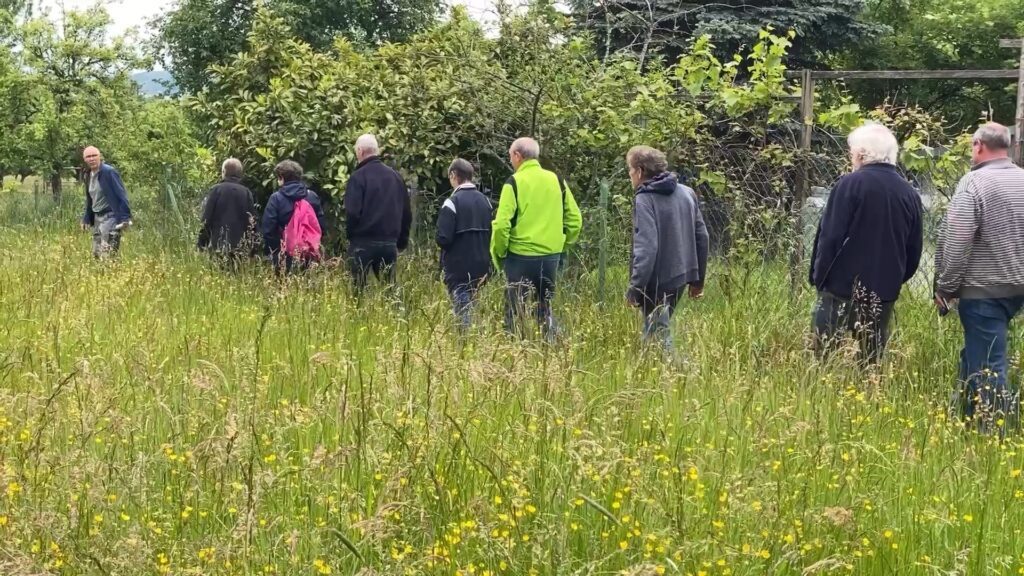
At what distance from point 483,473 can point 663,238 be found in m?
3.45

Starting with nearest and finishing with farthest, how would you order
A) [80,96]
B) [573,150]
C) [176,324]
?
1. [176,324]
2. [573,150]
3. [80,96]

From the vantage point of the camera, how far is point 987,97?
23438 millimetres

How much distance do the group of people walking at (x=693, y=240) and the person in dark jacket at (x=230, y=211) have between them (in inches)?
1.2

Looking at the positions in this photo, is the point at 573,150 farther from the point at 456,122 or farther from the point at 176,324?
the point at 176,324

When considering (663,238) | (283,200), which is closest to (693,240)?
(663,238)

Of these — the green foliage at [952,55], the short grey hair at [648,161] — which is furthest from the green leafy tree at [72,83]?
the green foliage at [952,55]

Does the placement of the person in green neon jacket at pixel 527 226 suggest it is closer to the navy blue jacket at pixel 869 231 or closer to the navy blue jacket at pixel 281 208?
the navy blue jacket at pixel 869 231

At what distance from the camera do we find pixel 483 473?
3590mm

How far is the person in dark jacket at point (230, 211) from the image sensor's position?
9.91 meters

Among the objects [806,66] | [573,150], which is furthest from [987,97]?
[573,150]

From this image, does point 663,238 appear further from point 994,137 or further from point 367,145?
point 367,145

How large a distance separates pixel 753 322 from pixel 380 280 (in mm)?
3575

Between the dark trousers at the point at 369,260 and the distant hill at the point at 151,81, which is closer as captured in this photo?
the dark trousers at the point at 369,260

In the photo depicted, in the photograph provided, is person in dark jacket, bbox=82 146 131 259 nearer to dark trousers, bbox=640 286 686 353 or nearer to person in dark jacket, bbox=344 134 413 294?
person in dark jacket, bbox=344 134 413 294
